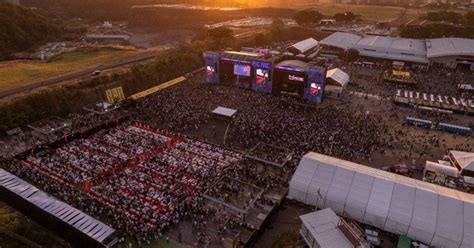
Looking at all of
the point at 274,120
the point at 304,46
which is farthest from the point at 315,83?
the point at 304,46

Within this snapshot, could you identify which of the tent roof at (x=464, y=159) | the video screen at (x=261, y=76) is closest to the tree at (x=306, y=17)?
the video screen at (x=261, y=76)

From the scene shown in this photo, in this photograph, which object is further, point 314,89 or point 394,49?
point 394,49

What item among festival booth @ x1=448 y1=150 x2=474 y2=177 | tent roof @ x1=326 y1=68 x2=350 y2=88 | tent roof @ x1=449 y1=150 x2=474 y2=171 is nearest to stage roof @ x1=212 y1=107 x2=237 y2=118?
tent roof @ x1=326 y1=68 x2=350 y2=88

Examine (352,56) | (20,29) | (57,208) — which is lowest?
(352,56)

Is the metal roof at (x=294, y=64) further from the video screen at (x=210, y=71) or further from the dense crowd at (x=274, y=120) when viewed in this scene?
the video screen at (x=210, y=71)

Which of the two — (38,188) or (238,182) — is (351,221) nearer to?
(238,182)

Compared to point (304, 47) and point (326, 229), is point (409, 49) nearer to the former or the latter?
point (304, 47)
